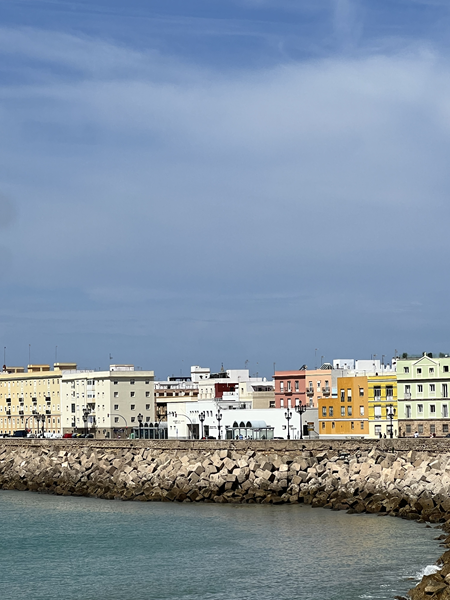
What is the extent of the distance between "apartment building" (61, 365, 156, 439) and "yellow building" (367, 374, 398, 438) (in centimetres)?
3160

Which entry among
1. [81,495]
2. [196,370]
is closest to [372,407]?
[81,495]

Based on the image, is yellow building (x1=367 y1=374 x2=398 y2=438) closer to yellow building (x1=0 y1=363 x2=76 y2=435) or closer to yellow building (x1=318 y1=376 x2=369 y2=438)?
yellow building (x1=318 y1=376 x2=369 y2=438)

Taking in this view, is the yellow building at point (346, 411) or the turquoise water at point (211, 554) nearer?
the turquoise water at point (211, 554)

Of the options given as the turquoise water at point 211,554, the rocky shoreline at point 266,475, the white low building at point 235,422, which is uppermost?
the white low building at point 235,422

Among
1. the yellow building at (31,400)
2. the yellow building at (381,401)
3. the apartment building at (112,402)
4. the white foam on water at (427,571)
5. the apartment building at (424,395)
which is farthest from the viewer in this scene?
the yellow building at (31,400)

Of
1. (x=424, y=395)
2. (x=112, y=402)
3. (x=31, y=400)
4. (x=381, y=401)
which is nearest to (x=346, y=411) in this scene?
(x=381, y=401)

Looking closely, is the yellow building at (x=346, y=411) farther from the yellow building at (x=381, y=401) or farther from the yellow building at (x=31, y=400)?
the yellow building at (x=31, y=400)

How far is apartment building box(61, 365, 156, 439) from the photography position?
11744 centimetres

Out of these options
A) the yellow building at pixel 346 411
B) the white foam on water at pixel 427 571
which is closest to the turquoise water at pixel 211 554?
the white foam on water at pixel 427 571

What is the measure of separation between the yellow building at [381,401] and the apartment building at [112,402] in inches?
1244

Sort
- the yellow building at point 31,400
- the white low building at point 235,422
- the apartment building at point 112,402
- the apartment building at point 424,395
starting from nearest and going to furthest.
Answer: the apartment building at point 424,395 < the white low building at point 235,422 < the apartment building at point 112,402 < the yellow building at point 31,400

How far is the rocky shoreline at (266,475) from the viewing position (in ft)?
177

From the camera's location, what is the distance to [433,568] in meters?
37.3

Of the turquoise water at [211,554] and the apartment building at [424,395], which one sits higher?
the apartment building at [424,395]
